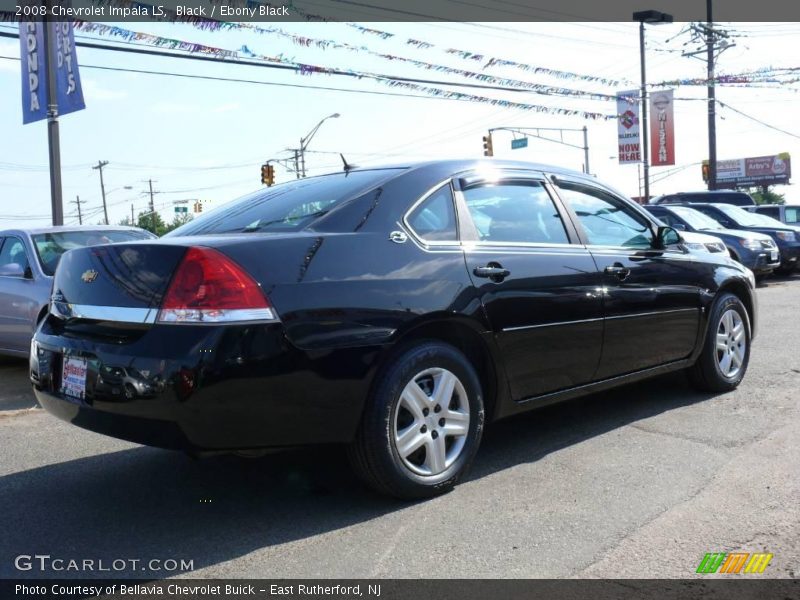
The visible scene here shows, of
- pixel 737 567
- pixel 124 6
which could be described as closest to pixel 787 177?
pixel 124 6

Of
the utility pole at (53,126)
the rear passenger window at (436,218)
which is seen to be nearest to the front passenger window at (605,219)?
the rear passenger window at (436,218)

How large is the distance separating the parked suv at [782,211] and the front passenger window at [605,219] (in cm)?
1730

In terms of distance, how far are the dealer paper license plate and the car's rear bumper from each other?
30mm

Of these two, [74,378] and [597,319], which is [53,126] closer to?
[74,378]

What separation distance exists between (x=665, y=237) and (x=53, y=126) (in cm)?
1221

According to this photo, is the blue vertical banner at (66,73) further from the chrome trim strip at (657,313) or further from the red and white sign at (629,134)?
the red and white sign at (629,134)

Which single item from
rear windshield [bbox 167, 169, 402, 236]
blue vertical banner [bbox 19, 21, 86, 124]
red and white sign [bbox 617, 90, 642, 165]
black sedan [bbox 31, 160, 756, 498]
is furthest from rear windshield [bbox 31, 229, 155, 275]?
red and white sign [bbox 617, 90, 642, 165]

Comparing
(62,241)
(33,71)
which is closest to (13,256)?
(62,241)

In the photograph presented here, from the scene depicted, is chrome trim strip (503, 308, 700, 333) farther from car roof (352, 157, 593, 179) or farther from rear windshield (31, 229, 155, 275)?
rear windshield (31, 229, 155, 275)

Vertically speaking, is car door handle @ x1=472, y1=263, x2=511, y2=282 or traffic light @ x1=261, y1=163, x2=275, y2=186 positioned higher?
traffic light @ x1=261, y1=163, x2=275, y2=186

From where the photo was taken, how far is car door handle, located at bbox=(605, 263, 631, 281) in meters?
4.62

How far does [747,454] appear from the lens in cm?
422

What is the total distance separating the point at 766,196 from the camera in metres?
94.3

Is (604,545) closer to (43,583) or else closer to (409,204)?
(409,204)
